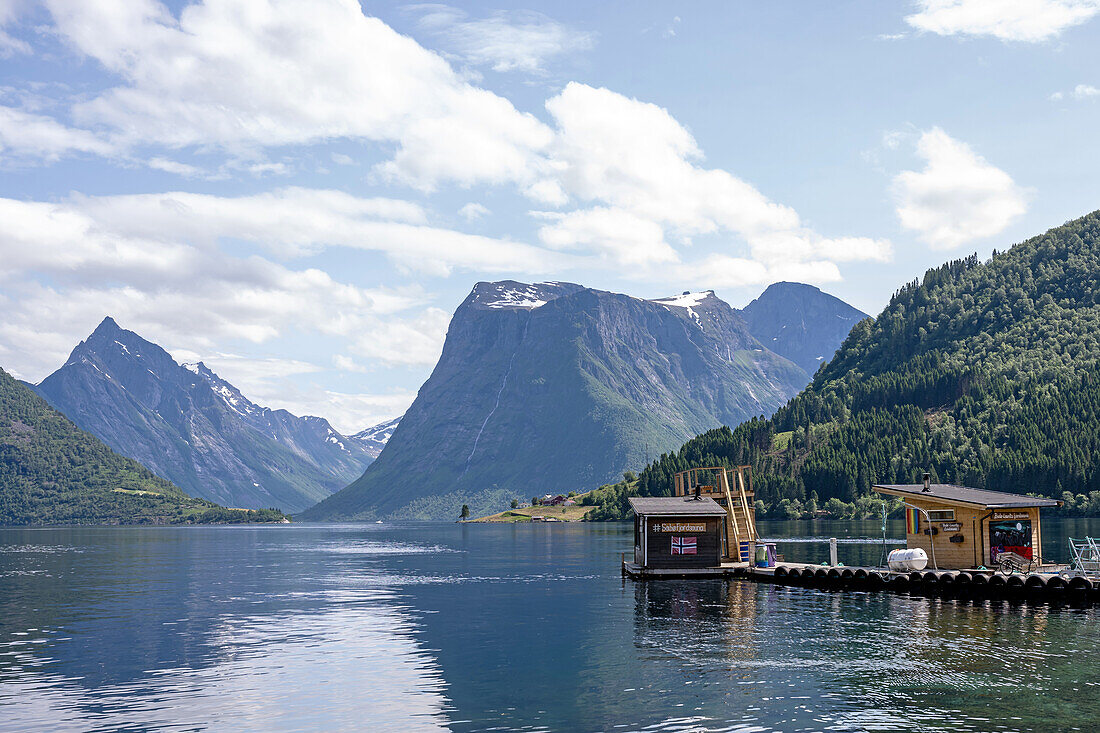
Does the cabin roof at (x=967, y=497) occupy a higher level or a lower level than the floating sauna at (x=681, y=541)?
higher

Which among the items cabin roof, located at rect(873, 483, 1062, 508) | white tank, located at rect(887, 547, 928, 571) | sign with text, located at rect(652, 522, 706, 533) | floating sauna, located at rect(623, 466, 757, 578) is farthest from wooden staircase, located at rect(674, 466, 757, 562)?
white tank, located at rect(887, 547, 928, 571)

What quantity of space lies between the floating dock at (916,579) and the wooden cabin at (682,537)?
2.84ft

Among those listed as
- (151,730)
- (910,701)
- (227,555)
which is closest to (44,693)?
(151,730)

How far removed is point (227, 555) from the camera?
180125 mm

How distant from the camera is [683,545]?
95.9 m

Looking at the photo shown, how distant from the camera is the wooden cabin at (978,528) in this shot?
82.2 meters

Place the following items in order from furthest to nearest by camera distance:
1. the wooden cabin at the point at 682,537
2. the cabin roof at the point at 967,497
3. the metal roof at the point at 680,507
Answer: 1. the wooden cabin at the point at 682,537
2. the metal roof at the point at 680,507
3. the cabin roof at the point at 967,497

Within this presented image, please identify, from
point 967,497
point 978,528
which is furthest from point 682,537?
point 978,528

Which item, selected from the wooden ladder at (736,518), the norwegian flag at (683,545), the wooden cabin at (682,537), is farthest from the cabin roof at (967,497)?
the norwegian flag at (683,545)

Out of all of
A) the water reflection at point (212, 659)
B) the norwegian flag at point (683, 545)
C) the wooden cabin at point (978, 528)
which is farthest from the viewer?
the norwegian flag at point (683, 545)

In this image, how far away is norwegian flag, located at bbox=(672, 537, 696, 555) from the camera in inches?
3770

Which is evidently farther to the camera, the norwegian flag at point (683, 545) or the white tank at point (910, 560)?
the norwegian flag at point (683, 545)

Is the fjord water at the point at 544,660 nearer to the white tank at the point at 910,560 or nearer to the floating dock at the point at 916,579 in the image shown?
the floating dock at the point at 916,579

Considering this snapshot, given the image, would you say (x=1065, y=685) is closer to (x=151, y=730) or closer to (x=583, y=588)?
(x=151, y=730)
